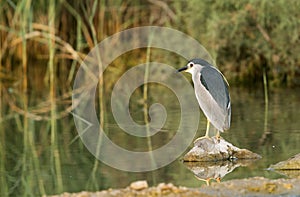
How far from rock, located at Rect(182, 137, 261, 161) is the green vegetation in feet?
5.64

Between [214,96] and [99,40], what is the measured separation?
604 centimetres

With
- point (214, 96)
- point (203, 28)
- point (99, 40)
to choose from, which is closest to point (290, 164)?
point (214, 96)

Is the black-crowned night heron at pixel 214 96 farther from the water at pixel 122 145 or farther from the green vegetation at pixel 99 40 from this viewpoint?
the green vegetation at pixel 99 40

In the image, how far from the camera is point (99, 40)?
465 inches

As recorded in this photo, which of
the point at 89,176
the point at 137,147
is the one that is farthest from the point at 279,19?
the point at 89,176

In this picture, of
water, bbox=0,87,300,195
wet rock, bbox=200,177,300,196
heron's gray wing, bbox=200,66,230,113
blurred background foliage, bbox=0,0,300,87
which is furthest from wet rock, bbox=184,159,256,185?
blurred background foliage, bbox=0,0,300,87

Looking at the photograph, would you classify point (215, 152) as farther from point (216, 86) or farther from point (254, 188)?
point (254, 188)

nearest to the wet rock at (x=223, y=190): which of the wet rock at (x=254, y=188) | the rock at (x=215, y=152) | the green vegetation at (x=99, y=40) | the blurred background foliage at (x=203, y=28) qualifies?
the wet rock at (x=254, y=188)

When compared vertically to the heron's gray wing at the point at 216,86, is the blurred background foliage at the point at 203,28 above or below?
above

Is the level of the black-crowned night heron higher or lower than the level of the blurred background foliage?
lower

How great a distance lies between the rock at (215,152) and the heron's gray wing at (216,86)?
0.28 meters

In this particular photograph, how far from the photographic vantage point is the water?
207 inches

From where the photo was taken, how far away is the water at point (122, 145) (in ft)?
17.3

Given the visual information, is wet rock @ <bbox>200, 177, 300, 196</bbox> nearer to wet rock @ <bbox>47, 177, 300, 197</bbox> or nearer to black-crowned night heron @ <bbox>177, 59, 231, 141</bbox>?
wet rock @ <bbox>47, 177, 300, 197</bbox>
